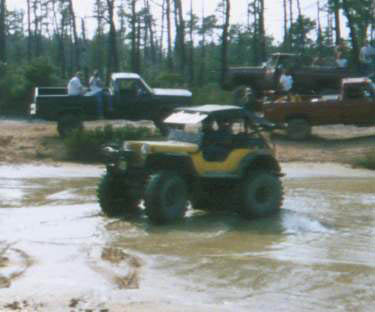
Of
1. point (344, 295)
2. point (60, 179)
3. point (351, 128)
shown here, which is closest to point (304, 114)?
point (351, 128)

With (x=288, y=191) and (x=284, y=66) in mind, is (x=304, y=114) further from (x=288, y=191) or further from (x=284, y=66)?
(x=288, y=191)

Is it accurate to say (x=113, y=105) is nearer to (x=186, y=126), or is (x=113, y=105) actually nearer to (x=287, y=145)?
(x=287, y=145)

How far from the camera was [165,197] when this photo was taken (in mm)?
13625

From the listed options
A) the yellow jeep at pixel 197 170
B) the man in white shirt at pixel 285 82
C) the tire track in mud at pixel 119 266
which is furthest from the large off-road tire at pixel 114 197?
the man in white shirt at pixel 285 82

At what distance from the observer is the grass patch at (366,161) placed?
22.3 meters

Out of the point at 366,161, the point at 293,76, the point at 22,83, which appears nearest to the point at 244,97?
the point at 293,76

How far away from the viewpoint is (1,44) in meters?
47.1

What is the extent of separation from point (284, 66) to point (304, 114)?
4395mm

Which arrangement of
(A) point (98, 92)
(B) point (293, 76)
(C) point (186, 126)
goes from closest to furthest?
(C) point (186, 126) → (A) point (98, 92) → (B) point (293, 76)

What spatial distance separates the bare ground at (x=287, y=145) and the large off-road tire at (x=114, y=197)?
30.4 ft

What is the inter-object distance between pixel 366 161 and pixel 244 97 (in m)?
6.91

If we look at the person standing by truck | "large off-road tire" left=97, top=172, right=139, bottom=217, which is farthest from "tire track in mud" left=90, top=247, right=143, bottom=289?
the person standing by truck

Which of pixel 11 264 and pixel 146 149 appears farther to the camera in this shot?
pixel 146 149

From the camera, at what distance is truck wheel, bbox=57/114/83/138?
25766mm
